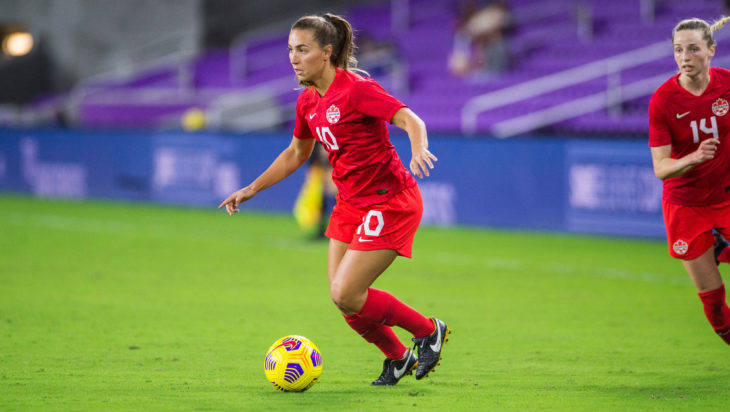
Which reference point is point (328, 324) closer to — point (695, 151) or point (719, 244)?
point (719, 244)

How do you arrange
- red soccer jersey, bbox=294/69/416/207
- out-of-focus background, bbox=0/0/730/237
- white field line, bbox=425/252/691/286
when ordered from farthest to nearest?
out-of-focus background, bbox=0/0/730/237 < white field line, bbox=425/252/691/286 < red soccer jersey, bbox=294/69/416/207

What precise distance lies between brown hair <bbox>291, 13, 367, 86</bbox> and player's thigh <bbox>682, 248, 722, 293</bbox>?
259 centimetres

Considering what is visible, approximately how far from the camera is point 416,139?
5.74 m

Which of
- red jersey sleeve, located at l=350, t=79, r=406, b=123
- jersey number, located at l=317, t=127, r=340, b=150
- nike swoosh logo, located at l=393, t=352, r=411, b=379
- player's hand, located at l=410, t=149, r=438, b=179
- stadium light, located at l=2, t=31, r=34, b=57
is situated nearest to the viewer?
player's hand, located at l=410, t=149, r=438, b=179

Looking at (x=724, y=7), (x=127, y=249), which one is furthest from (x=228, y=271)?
(x=724, y=7)

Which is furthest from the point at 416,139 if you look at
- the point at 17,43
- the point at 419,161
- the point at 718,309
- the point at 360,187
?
the point at 17,43

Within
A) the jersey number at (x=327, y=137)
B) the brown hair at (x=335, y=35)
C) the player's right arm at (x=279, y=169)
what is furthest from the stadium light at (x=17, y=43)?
the jersey number at (x=327, y=137)

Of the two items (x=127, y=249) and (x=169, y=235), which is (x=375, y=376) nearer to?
(x=127, y=249)

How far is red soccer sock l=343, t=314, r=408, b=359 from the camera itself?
20.9ft

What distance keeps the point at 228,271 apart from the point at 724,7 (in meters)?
11.4

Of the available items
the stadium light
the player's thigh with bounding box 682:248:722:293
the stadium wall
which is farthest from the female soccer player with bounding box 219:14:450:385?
the stadium light

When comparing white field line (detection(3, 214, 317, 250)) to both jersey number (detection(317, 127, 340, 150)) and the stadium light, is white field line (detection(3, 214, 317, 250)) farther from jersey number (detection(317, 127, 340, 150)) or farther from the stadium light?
the stadium light

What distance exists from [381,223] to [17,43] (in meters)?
28.3

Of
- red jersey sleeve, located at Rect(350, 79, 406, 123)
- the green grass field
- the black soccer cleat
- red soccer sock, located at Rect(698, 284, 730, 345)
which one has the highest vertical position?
red jersey sleeve, located at Rect(350, 79, 406, 123)
